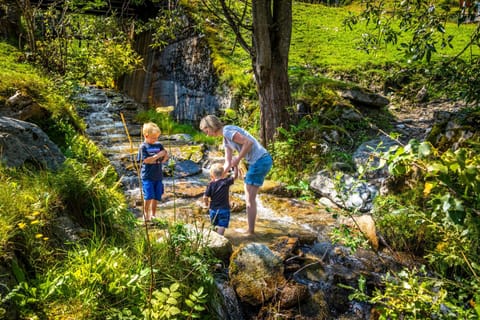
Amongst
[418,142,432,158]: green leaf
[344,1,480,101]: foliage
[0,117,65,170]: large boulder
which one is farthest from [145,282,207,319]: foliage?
[344,1,480,101]: foliage

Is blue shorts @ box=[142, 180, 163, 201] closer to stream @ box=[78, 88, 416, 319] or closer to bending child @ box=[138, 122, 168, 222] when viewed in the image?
bending child @ box=[138, 122, 168, 222]

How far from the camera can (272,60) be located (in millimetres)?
7348

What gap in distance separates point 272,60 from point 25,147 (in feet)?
17.0

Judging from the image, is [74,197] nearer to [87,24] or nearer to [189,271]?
[189,271]

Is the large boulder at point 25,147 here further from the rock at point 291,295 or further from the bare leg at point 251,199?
the rock at point 291,295

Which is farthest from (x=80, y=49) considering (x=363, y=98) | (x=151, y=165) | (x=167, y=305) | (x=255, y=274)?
(x=167, y=305)

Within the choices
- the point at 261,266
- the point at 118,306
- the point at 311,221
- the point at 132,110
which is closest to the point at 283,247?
the point at 261,266

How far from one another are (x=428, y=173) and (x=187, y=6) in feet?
42.2

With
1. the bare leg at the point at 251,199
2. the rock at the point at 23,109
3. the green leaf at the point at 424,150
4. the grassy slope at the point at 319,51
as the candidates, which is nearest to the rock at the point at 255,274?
the bare leg at the point at 251,199

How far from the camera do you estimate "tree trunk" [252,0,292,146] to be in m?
6.94

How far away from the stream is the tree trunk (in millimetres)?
1480

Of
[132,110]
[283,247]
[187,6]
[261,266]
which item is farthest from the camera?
[132,110]

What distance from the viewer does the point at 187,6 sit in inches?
498

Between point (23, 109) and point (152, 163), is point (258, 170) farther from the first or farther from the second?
point (23, 109)
